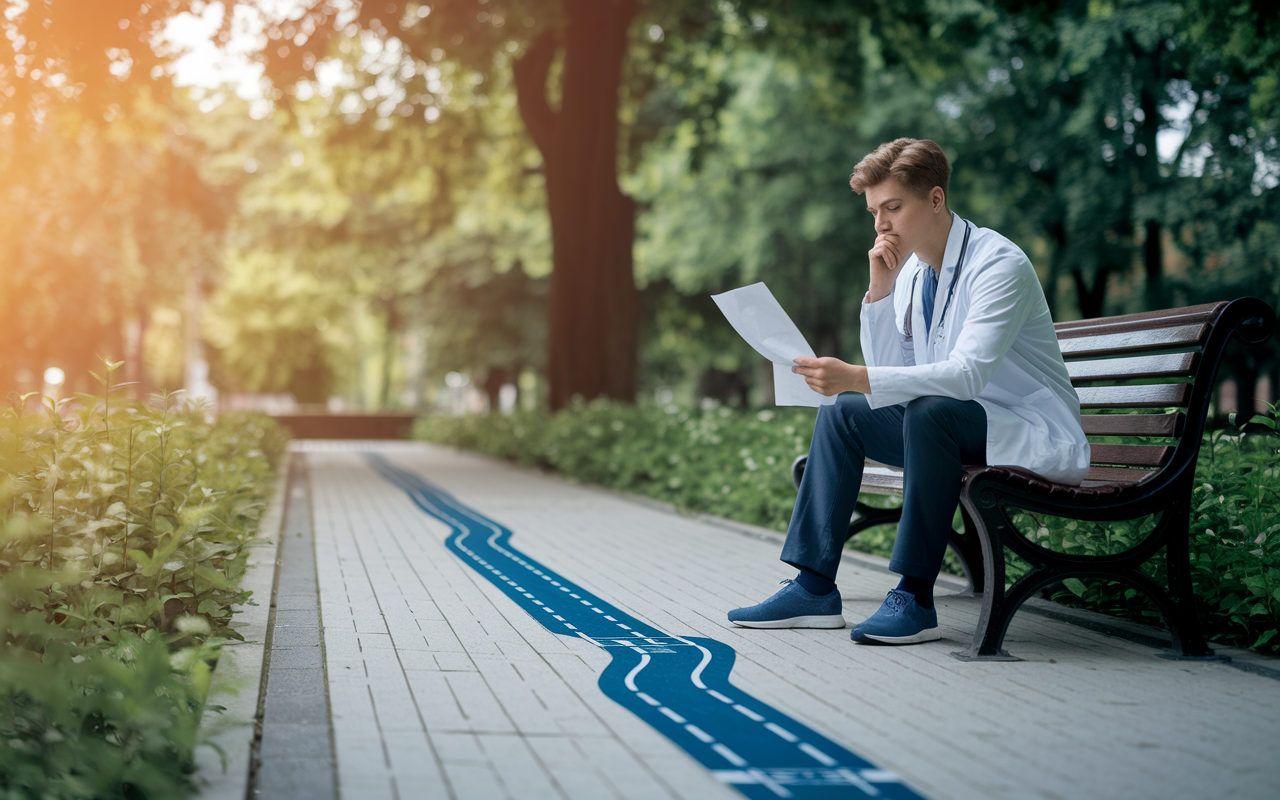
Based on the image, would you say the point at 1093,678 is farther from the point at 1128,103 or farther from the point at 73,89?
the point at 1128,103

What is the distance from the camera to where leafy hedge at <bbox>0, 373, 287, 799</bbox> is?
2596 millimetres

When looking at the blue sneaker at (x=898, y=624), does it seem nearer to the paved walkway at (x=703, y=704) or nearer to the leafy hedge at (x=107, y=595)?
the paved walkway at (x=703, y=704)

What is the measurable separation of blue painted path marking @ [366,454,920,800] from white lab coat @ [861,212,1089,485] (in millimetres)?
1143

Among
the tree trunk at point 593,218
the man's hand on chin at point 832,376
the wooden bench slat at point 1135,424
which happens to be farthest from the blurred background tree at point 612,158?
the man's hand on chin at point 832,376

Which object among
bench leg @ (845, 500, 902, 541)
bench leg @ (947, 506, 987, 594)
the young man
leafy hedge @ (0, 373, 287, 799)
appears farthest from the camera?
bench leg @ (845, 500, 902, 541)

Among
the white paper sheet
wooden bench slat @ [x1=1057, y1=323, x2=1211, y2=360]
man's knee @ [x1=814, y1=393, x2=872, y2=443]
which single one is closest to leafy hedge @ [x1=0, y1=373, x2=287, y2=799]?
the white paper sheet

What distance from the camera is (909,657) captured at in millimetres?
4191

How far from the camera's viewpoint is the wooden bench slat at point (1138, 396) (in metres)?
4.24

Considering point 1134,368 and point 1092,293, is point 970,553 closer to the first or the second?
point 1134,368

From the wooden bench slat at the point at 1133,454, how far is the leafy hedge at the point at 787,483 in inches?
11.6

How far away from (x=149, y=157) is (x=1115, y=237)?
20.9 metres

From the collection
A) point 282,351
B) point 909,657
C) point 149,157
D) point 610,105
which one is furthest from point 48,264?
point 909,657

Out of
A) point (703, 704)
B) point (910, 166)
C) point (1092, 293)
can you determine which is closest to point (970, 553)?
point (910, 166)

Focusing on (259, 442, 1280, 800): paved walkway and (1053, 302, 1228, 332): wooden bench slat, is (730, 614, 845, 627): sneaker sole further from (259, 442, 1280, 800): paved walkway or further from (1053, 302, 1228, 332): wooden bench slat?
(1053, 302, 1228, 332): wooden bench slat
